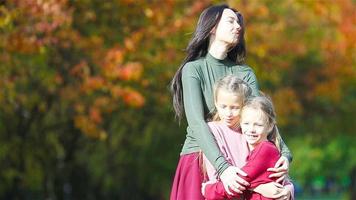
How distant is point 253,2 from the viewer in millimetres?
A: 22281

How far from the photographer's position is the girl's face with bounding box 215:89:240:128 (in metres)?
6.55

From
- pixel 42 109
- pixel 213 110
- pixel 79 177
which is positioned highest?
pixel 213 110

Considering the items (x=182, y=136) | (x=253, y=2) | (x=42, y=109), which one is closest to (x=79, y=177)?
(x=182, y=136)

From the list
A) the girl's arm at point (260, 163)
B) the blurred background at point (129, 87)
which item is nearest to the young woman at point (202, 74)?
the girl's arm at point (260, 163)

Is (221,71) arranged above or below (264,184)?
above

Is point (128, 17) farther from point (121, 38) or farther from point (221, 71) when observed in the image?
point (221, 71)

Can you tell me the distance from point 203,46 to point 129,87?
13.8 meters

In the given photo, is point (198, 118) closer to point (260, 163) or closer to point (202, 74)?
point (202, 74)

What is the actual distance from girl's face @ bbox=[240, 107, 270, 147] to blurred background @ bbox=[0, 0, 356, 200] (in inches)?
310

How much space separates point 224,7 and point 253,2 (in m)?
15.4

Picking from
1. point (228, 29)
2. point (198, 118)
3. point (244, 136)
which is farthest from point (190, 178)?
point (228, 29)

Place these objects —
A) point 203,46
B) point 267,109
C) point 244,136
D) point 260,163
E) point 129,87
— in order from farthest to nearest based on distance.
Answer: point 129,87 → point 203,46 → point 244,136 → point 267,109 → point 260,163

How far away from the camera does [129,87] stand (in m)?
20.8

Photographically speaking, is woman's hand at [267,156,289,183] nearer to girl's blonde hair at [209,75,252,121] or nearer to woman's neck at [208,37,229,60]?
girl's blonde hair at [209,75,252,121]
